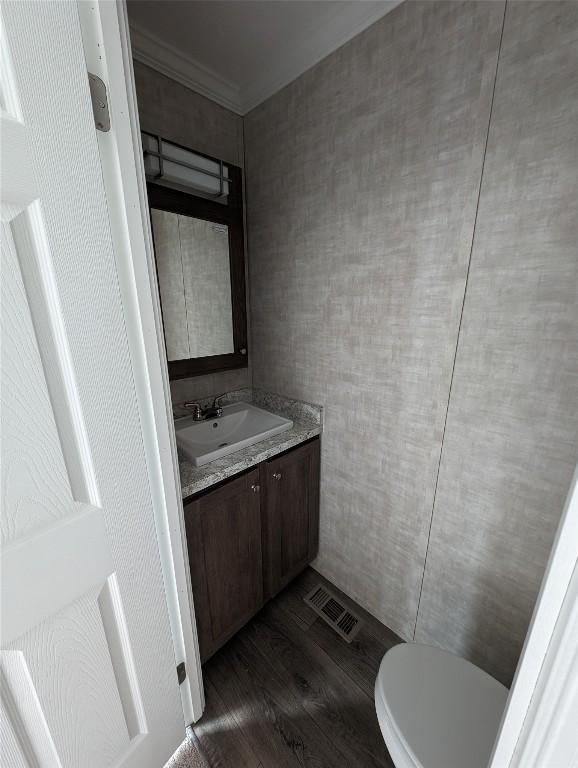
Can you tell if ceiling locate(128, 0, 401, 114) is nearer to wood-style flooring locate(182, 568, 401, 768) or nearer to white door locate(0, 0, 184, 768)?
white door locate(0, 0, 184, 768)

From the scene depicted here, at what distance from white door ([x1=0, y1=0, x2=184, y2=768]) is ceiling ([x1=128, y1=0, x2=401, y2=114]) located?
0.90 metres

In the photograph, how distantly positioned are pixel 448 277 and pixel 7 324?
1155 millimetres

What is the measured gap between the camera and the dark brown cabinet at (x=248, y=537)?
1.16 meters

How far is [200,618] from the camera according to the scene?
121 cm

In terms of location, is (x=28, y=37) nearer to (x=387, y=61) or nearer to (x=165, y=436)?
(x=165, y=436)

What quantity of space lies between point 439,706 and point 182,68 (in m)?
2.42

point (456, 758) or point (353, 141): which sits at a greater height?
point (353, 141)

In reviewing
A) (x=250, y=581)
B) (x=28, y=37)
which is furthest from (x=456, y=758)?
(x=28, y=37)

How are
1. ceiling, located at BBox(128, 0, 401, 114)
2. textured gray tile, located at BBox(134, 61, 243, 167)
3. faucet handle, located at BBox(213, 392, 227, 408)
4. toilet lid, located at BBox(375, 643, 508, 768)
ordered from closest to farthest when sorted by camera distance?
toilet lid, located at BBox(375, 643, 508, 768), ceiling, located at BBox(128, 0, 401, 114), textured gray tile, located at BBox(134, 61, 243, 167), faucet handle, located at BBox(213, 392, 227, 408)

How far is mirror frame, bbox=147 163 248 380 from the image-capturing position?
137cm

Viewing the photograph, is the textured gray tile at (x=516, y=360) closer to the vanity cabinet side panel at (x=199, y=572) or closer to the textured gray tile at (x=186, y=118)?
the vanity cabinet side panel at (x=199, y=572)

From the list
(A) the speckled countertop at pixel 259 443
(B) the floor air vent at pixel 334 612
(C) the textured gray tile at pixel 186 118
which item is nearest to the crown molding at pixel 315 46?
(C) the textured gray tile at pixel 186 118

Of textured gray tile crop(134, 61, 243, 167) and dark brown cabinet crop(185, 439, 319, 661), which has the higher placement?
textured gray tile crop(134, 61, 243, 167)

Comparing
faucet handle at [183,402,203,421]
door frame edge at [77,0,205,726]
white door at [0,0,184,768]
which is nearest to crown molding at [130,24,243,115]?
door frame edge at [77,0,205,726]
